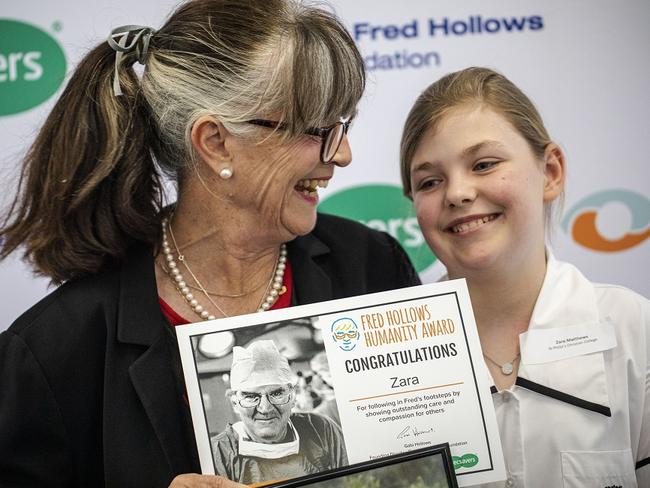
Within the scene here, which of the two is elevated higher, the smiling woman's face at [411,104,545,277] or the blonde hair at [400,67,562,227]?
the blonde hair at [400,67,562,227]

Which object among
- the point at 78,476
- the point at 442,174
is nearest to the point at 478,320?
the point at 442,174

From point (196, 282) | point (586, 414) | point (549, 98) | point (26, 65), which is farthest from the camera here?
point (549, 98)

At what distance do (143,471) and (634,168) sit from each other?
155 cm

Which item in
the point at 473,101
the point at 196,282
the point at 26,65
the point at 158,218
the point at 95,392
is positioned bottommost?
the point at 95,392

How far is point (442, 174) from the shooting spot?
67.0 inches

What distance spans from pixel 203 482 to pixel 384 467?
0.28 metres

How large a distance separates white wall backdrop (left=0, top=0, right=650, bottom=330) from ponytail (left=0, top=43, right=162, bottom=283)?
1.88 feet

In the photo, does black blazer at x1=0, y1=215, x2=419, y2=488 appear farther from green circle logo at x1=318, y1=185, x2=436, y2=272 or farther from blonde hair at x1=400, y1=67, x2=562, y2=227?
green circle logo at x1=318, y1=185, x2=436, y2=272

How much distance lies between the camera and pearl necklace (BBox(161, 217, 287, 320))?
1.66 m

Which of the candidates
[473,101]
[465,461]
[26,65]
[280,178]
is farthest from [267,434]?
[26,65]

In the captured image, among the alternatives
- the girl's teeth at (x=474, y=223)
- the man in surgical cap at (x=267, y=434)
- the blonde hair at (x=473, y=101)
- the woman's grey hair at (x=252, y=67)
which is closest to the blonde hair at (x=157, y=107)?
the woman's grey hair at (x=252, y=67)

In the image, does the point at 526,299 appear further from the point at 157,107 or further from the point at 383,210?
the point at 157,107

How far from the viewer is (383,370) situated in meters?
1.42
